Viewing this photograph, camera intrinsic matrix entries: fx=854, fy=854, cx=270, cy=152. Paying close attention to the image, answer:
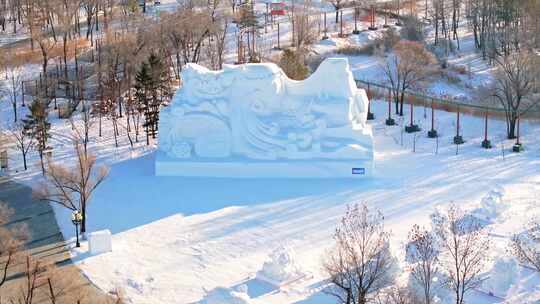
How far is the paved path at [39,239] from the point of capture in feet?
93.1

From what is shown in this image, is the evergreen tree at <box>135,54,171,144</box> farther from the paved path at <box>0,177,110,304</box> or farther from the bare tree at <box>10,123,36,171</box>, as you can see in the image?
the paved path at <box>0,177,110,304</box>

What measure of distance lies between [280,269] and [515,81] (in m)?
20.4

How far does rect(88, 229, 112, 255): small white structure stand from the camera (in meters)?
30.9

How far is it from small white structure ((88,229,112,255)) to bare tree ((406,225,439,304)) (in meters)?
10.8

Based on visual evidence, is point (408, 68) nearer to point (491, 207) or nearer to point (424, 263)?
point (491, 207)

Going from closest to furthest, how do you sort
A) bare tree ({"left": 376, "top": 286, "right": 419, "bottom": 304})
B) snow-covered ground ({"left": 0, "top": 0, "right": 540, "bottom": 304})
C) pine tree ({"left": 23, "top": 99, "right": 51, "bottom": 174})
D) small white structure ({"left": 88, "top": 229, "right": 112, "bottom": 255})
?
bare tree ({"left": 376, "top": 286, "right": 419, "bottom": 304})
snow-covered ground ({"left": 0, "top": 0, "right": 540, "bottom": 304})
small white structure ({"left": 88, "top": 229, "right": 112, "bottom": 255})
pine tree ({"left": 23, "top": 99, "right": 51, "bottom": 174})

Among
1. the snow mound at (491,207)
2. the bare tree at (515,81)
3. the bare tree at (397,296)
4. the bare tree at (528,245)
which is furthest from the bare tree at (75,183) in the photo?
the bare tree at (515,81)

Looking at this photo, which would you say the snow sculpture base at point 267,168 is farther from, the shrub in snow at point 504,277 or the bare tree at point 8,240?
the shrub in snow at point 504,277

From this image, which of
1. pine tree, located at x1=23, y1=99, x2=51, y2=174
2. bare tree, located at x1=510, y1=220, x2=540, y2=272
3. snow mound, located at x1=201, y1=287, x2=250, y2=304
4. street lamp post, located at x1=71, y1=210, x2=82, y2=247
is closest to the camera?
snow mound, located at x1=201, y1=287, x2=250, y2=304

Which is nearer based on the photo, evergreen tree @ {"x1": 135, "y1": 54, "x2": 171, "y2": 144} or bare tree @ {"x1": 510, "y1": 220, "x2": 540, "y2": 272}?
bare tree @ {"x1": 510, "y1": 220, "x2": 540, "y2": 272}

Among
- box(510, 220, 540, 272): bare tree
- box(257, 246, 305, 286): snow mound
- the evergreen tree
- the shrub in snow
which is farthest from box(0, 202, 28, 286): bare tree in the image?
box(510, 220, 540, 272): bare tree

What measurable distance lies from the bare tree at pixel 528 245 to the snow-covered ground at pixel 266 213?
64 cm

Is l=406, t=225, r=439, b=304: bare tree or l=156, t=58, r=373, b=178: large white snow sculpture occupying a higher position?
l=156, t=58, r=373, b=178: large white snow sculpture

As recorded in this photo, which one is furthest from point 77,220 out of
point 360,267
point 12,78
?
point 12,78
